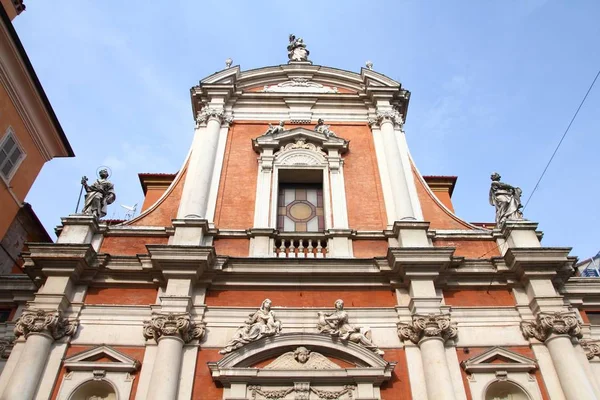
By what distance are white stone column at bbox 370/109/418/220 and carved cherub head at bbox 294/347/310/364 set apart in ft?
11.2

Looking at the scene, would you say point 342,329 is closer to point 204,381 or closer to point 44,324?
point 204,381

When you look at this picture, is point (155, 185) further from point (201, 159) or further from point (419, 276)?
point (419, 276)

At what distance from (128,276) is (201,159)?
3158mm

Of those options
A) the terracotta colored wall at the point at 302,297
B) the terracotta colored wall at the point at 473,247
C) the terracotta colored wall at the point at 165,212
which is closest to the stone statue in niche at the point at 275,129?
the terracotta colored wall at the point at 165,212

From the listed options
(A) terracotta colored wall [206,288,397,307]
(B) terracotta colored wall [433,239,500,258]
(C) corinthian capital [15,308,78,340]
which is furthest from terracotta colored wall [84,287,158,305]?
(B) terracotta colored wall [433,239,500,258]

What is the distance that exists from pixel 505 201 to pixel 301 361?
5226mm

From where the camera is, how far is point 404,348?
29.1 ft

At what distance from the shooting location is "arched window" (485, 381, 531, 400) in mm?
8539

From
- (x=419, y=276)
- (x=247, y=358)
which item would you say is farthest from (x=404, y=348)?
(x=247, y=358)

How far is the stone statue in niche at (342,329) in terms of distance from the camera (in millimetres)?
8805

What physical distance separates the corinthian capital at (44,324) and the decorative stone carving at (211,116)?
573cm

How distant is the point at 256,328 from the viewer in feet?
29.1

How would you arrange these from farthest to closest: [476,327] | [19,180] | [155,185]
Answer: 1. [155,185]
2. [19,180]
3. [476,327]

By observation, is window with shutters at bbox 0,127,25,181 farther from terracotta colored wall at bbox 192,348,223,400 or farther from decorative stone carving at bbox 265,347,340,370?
decorative stone carving at bbox 265,347,340,370
